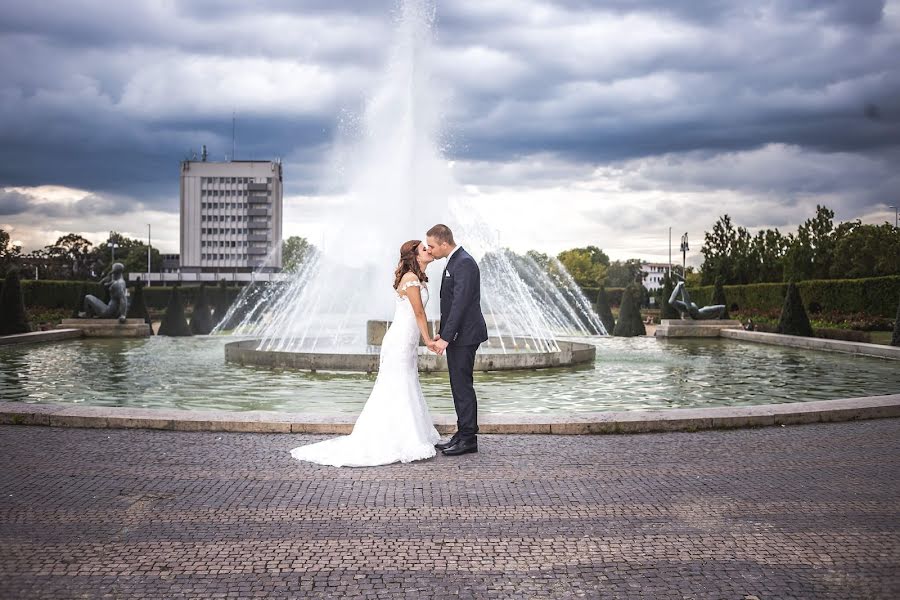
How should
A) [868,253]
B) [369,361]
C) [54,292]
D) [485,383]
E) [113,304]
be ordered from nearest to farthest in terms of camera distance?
[485,383]
[369,361]
[113,304]
[54,292]
[868,253]

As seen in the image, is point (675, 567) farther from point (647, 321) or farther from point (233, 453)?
point (647, 321)

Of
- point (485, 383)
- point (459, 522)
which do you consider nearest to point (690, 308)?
point (485, 383)

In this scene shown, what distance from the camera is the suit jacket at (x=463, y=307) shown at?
752cm

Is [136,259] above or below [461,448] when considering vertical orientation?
above

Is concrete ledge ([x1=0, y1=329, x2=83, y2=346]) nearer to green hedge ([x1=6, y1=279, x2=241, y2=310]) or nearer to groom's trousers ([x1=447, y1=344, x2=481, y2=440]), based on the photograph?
green hedge ([x1=6, y1=279, x2=241, y2=310])

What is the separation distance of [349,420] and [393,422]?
1417mm

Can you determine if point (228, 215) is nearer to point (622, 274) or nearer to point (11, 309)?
point (622, 274)

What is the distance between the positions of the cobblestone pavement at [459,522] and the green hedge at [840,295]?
90.4 feet

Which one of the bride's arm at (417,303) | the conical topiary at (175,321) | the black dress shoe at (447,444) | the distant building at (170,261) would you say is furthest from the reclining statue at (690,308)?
the distant building at (170,261)

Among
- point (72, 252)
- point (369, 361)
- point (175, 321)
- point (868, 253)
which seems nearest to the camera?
point (369, 361)

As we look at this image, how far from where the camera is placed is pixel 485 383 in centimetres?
1434

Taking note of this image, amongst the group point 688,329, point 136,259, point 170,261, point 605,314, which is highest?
A: point 170,261

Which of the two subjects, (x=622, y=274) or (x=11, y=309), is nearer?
(x=11, y=309)

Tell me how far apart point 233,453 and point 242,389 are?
597cm
